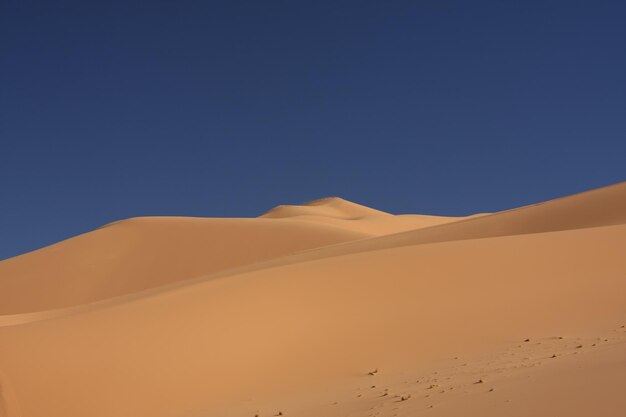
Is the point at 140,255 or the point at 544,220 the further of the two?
the point at 140,255

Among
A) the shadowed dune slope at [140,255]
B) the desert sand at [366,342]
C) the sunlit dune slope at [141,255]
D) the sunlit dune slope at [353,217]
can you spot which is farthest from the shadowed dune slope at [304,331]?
the sunlit dune slope at [353,217]

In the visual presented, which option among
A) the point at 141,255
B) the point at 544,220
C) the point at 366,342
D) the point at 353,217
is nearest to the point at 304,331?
the point at 366,342

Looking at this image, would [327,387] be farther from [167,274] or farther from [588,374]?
[167,274]

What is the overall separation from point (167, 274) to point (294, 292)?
94.0ft

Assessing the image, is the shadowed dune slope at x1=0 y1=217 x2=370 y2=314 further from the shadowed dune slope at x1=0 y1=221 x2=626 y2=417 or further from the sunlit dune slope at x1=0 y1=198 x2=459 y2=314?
the shadowed dune slope at x1=0 y1=221 x2=626 y2=417

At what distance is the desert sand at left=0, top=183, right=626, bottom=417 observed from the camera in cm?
577

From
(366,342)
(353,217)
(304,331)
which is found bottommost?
(366,342)

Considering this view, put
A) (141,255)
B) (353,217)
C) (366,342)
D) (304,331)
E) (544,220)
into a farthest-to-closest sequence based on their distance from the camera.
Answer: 1. (353,217)
2. (141,255)
3. (544,220)
4. (304,331)
5. (366,342)

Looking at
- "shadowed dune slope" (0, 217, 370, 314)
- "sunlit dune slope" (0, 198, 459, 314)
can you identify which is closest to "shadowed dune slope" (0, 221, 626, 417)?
"sunlit dune slope" (0, 198, 459, 314)

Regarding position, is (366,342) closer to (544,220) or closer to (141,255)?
(544,220)

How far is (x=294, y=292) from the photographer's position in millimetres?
11891

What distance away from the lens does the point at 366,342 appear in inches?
365

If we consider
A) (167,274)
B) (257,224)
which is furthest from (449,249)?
(257,224)

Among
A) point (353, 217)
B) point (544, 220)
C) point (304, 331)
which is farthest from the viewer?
point (353, 217)
